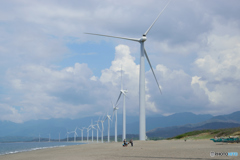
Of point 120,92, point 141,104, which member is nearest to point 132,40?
point 141,104

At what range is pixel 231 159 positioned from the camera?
58.5 ft

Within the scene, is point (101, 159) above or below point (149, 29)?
below

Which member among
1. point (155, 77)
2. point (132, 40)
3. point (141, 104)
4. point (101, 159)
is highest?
point (132, 40)

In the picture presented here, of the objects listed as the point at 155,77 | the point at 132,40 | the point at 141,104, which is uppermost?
the point at 132,40

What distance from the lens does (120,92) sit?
85.1 m

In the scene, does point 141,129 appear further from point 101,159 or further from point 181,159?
point 181,159

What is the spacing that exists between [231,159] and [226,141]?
58.1 ft

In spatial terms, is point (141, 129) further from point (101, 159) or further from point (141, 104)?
point (101, 159)

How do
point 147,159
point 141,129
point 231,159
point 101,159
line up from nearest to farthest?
point 231,159 < point 147,159 < point 101,159 < point 141,129

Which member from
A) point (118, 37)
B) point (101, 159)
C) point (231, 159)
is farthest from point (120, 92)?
point (231, 159)

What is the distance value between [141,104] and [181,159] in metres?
22.8

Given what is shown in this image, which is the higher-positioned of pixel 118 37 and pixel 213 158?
pixel 118 37

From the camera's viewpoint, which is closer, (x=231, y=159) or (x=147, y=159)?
(x=231, y=159)

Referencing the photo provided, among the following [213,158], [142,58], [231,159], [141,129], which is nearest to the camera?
[231,159]
